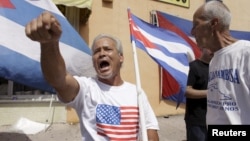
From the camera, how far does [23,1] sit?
304 centimetres

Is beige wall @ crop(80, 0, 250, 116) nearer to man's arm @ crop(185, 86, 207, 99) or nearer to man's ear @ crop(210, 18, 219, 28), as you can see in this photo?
man's arm @ crop(185, 86, 207, 99)

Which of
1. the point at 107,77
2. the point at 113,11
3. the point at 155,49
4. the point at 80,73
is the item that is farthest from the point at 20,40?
the point at 113,11

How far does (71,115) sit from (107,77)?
5071mm

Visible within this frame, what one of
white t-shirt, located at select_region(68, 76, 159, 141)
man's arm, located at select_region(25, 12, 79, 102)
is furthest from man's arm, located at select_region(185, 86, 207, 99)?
man's arm, located at select_region(25, 12, 79, 102)

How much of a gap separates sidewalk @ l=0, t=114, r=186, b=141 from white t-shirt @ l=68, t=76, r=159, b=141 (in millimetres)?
4123

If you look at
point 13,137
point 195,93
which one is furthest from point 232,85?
point 13,137

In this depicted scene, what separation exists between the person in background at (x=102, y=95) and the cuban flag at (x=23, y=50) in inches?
37.2

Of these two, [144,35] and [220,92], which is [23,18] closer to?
[144,35]

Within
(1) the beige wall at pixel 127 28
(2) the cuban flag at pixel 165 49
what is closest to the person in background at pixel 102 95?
(2) the cuban flag at pixel 165 49

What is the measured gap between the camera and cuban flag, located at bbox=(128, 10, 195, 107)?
3.31 m

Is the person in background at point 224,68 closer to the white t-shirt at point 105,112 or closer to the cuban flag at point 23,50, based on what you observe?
the white t-shirt at point 105,112

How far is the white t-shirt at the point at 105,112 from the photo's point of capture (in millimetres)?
1907

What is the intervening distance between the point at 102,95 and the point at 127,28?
6110 millimetres

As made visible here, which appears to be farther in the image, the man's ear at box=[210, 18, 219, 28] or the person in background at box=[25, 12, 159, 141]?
the man's ear at box=[210, 18, 219, 28]
